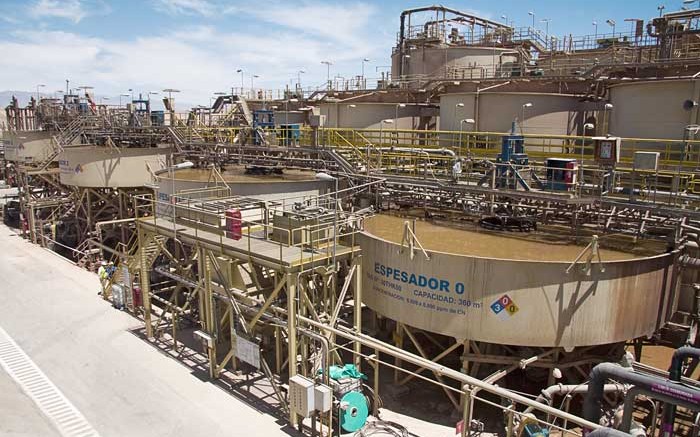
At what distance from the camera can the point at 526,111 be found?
26.3 m

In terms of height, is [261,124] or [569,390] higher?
[261,124]

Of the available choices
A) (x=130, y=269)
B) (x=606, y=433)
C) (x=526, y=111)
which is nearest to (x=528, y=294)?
(x=606, y=433)

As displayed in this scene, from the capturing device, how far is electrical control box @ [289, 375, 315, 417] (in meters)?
12.5

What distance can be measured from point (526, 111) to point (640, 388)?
19.7 meters

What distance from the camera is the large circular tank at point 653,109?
19656mm

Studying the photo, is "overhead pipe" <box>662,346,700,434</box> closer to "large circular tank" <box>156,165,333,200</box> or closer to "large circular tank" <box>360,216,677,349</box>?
"large circular tank" <box>360,216,677,349</box>

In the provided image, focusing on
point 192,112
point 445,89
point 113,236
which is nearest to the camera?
point 113,236

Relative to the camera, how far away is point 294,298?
13.3 meters

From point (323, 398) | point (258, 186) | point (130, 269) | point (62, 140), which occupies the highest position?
point (62, 140)

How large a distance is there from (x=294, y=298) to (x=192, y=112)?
31347 mm

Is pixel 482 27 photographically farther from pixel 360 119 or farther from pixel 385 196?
pixel 385 196

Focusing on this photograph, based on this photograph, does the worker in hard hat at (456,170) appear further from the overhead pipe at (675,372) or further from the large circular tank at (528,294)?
the overhead pipe at (675,372)

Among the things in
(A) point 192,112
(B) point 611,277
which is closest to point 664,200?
(B) point 611,277

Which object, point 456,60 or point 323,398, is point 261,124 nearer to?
point 323,398
